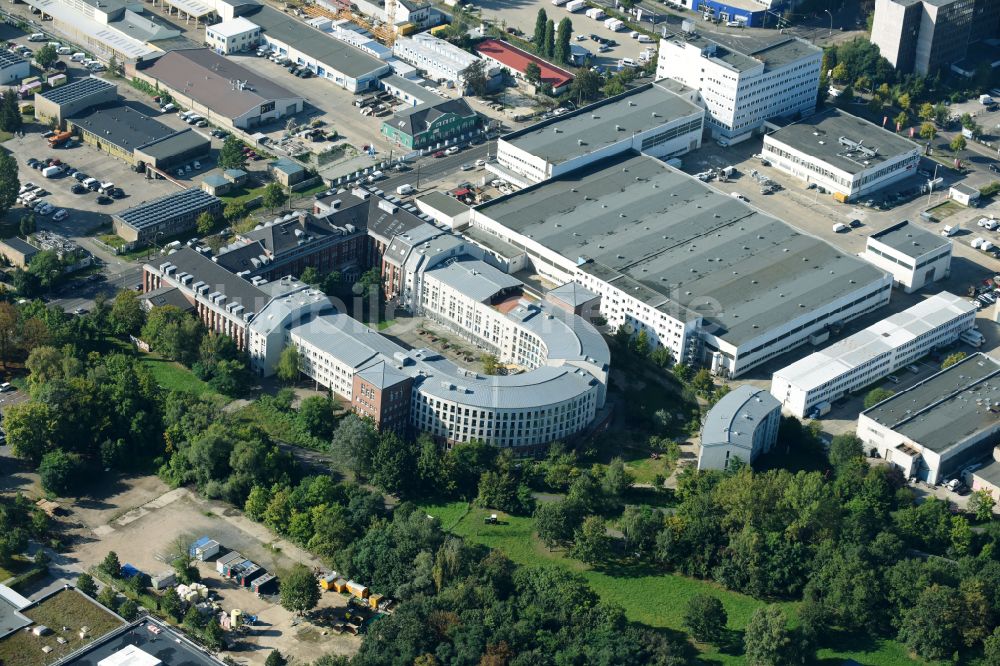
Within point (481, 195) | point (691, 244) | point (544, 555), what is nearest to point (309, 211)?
point (481, 195)

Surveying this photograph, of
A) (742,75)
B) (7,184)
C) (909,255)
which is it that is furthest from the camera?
(742,75)

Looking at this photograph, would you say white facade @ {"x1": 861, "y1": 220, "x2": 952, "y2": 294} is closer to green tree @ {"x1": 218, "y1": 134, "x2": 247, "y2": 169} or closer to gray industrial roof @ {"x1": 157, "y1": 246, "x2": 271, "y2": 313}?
gray industrial roof @ {"x1": 157, "y1": 246, "x2": 271, "y2": 313}

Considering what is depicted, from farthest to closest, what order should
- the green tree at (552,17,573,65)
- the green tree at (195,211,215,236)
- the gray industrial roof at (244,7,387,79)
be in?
the green tree at (552,17,573,65) → the gray industrial roof at (244,7,387,79) → the green tree at (195,211,215,236)

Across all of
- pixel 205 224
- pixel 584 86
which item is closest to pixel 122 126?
pixel 205 224

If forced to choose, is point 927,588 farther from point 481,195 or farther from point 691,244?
point 481,195

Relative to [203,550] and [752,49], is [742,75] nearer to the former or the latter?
[752,49]

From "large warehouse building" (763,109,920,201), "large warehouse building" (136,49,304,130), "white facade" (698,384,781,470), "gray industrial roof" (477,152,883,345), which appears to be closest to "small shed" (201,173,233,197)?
"large warehouse building" (136,49,304,130)
